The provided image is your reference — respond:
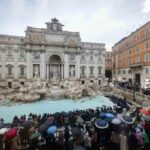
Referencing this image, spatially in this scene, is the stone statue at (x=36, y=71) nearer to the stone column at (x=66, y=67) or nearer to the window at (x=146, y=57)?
the stone column at (x=66, y=67)

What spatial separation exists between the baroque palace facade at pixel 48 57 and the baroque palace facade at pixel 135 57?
6784 millimetres

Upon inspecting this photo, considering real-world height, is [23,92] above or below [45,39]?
below

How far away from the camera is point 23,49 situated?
3203cm

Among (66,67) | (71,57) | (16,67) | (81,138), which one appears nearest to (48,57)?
(66,67)

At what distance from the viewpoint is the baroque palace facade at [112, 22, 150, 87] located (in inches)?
1028

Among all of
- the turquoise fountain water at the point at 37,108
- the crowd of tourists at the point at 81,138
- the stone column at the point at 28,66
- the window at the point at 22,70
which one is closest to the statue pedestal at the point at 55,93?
the turquoise fountain water at the point at 37,108

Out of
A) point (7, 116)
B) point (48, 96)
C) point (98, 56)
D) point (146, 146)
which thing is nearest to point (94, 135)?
point (146, 146)

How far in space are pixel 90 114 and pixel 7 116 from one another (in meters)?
9.31

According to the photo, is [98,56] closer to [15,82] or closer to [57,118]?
[15,82]

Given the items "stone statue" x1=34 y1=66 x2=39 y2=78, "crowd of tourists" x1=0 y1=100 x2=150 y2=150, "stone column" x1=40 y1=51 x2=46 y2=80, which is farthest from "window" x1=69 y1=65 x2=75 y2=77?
"crowd of tourists" x1=0 y1=100 x2=150 y2=150

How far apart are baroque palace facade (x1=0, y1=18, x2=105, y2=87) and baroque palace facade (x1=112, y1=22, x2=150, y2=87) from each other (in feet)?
22.3

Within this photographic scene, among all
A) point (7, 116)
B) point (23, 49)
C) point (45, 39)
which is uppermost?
point (45, 39)

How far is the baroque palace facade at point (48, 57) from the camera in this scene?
3117 cm

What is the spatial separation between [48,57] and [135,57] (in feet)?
65.8
